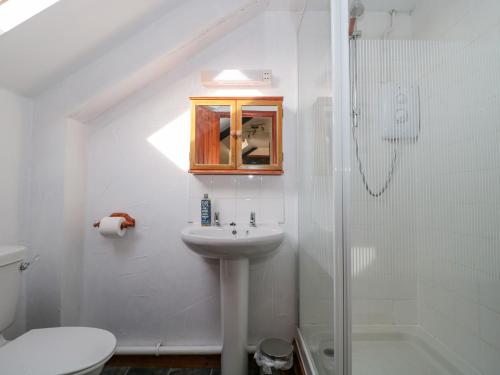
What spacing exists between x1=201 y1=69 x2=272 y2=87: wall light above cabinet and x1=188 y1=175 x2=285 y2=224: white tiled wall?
0.60 metres

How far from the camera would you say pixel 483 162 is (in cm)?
68

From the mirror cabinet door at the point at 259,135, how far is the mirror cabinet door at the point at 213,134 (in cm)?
7

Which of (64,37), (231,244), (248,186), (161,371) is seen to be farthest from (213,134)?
(161,371)

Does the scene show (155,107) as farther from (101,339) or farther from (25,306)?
(25,306)

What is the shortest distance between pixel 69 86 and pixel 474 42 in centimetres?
188

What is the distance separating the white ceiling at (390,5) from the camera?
75 centimetres

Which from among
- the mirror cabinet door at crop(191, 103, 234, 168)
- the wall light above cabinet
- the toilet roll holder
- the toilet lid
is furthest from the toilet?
the wall light above cabinet

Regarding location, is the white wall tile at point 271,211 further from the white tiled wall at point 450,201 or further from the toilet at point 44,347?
the toilet at point 44,347

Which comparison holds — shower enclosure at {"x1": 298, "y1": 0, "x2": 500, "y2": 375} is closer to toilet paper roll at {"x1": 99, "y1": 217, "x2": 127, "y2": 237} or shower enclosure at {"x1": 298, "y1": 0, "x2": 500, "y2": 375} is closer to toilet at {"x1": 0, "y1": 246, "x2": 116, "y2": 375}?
toilet at {"x1": 0, "y1": 246, "x2": 116, "y2": 375}

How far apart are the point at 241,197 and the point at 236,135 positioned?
1.29 feet

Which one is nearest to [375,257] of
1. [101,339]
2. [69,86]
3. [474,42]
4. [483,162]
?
[483,162]

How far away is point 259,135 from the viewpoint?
4.93 feet

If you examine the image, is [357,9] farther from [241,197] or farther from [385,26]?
[241,197]

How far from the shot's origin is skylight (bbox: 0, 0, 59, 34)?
3.58ft
